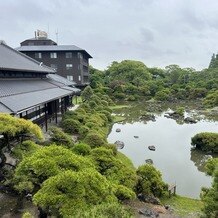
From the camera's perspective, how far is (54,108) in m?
33.8

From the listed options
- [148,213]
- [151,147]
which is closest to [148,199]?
[148,213]

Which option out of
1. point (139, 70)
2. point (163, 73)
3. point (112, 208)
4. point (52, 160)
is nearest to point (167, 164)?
point (52, 160)

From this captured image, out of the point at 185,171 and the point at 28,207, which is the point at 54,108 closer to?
the point at 185,171

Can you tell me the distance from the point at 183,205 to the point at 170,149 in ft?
39.7

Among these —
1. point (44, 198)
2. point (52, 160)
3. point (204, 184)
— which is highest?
point (52, 160)

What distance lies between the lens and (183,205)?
52.1ft

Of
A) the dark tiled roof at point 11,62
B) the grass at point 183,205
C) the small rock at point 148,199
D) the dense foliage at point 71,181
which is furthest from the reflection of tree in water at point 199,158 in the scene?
the dark tiled roof at point 11,62

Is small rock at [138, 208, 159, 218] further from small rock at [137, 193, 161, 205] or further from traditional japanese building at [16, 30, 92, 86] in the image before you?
traditional japanese building at [16, 30, 92, 86]

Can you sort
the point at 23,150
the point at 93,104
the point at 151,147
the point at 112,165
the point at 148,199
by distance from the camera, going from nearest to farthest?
the point at 23,150, the point at 112,165, the point at 148,199, the point at 151,147, the point at 93,104

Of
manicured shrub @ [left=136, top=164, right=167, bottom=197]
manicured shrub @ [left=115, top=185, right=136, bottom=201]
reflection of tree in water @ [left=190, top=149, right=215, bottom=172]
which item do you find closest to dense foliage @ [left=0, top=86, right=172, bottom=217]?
manicured shrub @ [left=115, top=185, right=136, bottom=201]

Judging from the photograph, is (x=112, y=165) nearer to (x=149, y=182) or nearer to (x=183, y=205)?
(x=149, y=182)

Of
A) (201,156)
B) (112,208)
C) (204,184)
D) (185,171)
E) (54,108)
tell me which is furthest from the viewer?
(54,108)

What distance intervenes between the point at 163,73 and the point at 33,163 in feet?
312

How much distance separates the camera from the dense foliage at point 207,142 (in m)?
25.9
